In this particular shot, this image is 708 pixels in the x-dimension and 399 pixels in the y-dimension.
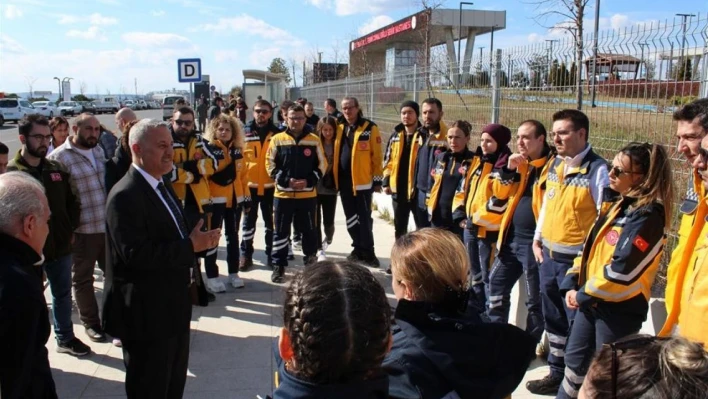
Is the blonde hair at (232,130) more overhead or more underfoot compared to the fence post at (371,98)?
more underfoot

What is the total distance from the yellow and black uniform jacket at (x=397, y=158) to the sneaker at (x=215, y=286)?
92.2 inches

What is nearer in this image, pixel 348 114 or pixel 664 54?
pixel 664 54

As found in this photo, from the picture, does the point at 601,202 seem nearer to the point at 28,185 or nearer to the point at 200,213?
the point at 28,185

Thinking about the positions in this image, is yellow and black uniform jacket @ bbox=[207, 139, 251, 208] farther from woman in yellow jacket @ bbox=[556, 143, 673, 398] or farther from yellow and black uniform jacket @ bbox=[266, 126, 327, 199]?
woman in yellow jacket @ bbox=[556, 143, 673, 398]

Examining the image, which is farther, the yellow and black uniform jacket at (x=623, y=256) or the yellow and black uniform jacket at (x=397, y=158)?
the yellow and black uniform jacket at (x=397, y=158)

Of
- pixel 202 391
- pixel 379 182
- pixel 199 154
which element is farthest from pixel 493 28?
pixel 202 391

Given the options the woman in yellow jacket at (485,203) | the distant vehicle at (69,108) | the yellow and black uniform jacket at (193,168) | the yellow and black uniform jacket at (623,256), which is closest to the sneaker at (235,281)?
the yellow and black uniform jacket at (193,168)

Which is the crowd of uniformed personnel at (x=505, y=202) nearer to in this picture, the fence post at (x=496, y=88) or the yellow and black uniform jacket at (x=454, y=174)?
the yellow and black uniform jacket at (x=454, y=174)

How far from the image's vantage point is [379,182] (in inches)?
280

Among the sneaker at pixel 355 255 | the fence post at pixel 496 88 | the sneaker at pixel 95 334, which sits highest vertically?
the fence post at pixel 496 88

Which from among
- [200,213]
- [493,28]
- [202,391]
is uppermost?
[493,28]

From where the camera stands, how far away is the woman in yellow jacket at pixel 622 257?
292cm

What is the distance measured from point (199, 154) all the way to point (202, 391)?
2465 millimetres

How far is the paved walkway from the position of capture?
3912mm
